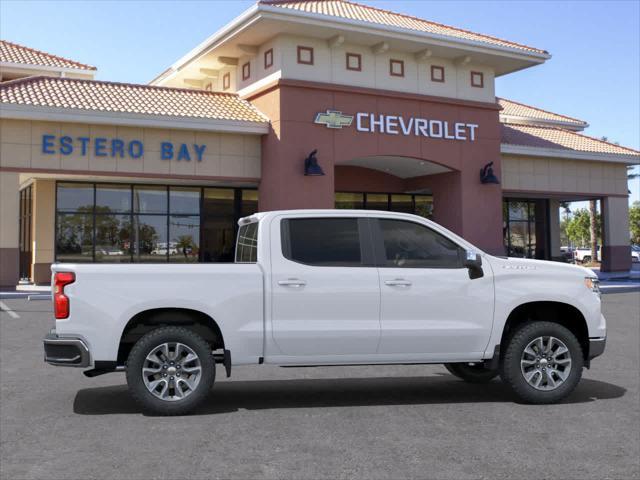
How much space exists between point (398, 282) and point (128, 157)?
59.9 ft

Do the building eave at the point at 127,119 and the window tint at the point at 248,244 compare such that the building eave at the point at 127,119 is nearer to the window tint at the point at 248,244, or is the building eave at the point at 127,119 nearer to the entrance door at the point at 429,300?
the window tint at the point at 248,244

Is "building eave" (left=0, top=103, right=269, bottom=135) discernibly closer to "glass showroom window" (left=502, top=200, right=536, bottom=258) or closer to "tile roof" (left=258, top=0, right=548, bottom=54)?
"tile roof" (left=258, top=0, right=548, bottom=54)

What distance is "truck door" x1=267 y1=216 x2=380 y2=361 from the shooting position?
707 centimetres

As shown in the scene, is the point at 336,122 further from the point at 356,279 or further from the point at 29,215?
the point at 356,279

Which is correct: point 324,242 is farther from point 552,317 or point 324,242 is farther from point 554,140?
point 554,140

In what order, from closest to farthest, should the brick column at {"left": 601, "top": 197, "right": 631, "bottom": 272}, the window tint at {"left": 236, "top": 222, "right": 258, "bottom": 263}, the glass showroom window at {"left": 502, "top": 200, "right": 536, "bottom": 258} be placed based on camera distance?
the window tint at {"left": 236, "top": 222, "right": 258, "bottom": 263} → the brick column at {"left": 601, "top": 197, "right": 631, "bottom": 272} → the glass showroom window at {"left": 502, "top": 200, "right": 536, "bottom": 258}

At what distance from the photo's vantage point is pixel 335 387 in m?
8.27

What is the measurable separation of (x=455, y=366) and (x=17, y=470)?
211 inches

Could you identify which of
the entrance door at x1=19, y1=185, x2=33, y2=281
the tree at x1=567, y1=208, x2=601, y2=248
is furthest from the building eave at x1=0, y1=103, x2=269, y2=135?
the tree at x1=567, y1=208, x2=601, y2=248

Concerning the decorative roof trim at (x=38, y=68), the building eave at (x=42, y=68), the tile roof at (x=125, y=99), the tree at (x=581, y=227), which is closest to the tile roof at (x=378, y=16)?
the tile roof at (x=125, y=99)

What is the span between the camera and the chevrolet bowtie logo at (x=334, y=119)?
24.7 m

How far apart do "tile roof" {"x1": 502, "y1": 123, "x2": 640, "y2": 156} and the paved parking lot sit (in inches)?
931

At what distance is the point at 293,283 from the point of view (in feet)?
23.3

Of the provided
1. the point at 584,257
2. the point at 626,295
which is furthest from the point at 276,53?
the point at 584,257
